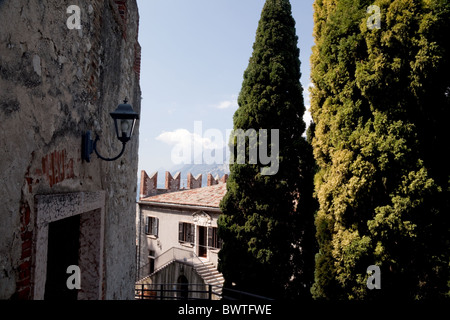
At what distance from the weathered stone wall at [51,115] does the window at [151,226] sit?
18002 millimetres

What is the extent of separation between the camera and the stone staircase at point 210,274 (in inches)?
648

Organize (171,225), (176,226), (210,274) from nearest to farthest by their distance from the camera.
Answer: (210,274)
(176,226)
(171,225)

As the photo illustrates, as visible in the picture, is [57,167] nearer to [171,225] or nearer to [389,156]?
[389,156]

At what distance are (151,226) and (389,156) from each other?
61.2ft

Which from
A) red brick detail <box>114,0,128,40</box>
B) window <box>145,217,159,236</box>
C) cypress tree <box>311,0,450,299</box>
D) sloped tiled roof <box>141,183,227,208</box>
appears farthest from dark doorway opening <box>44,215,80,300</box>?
window <box>145,217,159,236</box>

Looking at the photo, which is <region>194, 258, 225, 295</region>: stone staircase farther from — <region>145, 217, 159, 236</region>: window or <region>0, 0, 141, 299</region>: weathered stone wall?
<region>0, 0, 141, 299</region>: weathered stone wall

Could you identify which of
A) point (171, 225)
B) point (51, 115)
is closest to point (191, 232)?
point (171, 225)

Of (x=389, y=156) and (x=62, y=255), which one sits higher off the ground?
(x=389, y=156)

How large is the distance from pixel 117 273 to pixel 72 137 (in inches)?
94.8

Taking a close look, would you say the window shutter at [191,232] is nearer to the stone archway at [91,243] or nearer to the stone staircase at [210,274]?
the stone staircase at [210,274]

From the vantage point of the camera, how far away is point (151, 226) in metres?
22.8

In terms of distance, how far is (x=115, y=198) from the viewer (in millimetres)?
4516
